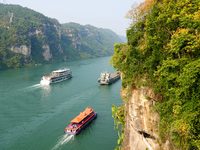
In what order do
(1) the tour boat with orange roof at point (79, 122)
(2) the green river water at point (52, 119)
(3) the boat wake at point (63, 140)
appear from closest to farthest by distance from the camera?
(3) the boat wake at point (63, 140), (2) the green river water at point (52, 119), (1) the tour boat with orange roof at point (79, 122)

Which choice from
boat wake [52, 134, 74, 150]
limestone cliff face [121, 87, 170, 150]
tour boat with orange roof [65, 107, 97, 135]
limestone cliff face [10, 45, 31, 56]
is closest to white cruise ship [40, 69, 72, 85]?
tour boat with orange roof [65, 107, 97, 135]

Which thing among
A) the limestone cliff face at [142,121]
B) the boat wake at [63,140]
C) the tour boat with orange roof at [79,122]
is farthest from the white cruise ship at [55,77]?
the limestone cliff face at [142,121]

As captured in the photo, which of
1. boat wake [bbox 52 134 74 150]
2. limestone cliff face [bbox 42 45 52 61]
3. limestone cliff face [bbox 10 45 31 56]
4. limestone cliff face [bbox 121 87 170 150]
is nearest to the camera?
limestone cliff face [bbox 121 87 170 150]

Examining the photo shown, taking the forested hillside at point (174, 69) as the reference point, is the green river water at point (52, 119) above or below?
below

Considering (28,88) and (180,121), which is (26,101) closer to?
(28,88)

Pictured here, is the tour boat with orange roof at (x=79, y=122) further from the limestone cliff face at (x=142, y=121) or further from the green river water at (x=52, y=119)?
the limestone cliff face at (x=142, y=121)

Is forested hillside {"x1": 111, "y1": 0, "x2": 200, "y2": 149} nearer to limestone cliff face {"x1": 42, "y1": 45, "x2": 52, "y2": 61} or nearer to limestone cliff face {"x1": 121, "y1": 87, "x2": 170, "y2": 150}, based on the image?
limestone cliff face {"x1": 121, "y1": 87, "x2": 170, "y2": 150}
